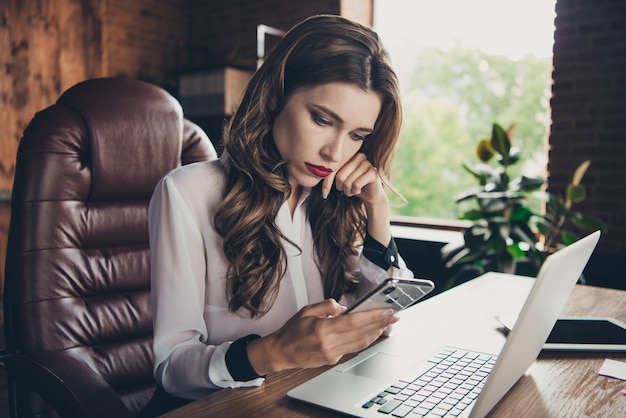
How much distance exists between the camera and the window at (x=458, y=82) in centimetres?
392

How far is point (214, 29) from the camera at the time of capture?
15.2ft

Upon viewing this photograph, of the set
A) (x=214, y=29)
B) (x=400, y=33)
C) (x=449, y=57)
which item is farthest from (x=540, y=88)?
(x=214, y=29)

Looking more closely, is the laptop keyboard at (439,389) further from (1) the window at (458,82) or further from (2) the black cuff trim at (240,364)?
(1) the window at (458,82)

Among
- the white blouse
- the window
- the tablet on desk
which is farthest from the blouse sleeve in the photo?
the window

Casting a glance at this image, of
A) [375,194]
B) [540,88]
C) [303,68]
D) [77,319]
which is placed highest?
[540,88]

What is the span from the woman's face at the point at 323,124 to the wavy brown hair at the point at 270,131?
0.8 inches

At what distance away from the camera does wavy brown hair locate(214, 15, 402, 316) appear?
3.50 feet

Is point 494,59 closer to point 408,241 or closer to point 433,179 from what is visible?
point 433,179

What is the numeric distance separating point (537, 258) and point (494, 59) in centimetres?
431

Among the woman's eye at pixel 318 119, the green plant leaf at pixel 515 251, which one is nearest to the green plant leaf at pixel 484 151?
the green plant leaf at pixel 515 251

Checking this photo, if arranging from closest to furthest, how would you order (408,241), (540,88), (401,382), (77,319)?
(401,382), (77,319), (408,241), (540,88)

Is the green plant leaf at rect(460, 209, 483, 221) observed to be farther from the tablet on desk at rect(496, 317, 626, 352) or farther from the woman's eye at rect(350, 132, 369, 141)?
the woman's eye at rect(350, 132, 369, 141)

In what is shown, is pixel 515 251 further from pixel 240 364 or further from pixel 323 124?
pixel 240 364

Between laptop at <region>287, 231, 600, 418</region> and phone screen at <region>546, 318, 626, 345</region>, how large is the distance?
192 mm
